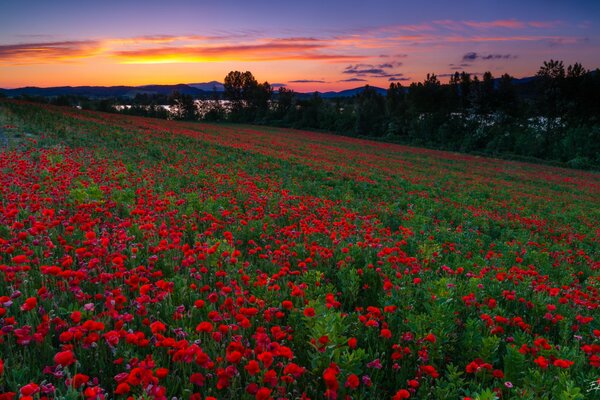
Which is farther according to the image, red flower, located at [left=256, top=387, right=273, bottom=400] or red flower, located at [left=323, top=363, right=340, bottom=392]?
red flower, located at [left=323, top=363, right=340, bottom=392]

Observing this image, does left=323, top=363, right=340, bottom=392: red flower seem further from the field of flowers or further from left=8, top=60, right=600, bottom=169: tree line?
left=8, top=60, right=600, bottom=169: tree line

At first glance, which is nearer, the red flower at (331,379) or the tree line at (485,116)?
the red flower at (331,379)

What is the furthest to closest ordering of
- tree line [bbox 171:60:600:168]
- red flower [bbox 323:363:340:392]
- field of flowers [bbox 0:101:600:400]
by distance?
tree line [bbox 171:60:600:168] → field of flowers [bbox 0:101:600:400] → red flower [bbox 323:363:340:392]

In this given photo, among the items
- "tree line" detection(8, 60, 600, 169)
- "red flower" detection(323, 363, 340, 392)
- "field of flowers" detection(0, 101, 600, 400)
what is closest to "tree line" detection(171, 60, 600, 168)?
"tree line" detection(8, 60, 600, 169)

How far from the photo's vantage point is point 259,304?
3.89 metres

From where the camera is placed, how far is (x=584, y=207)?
19703 mm

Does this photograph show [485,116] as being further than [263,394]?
Yes

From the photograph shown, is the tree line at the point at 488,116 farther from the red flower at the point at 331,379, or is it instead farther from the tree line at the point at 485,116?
the red flower at the point at 331,379

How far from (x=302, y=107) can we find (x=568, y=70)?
45271 millimetres

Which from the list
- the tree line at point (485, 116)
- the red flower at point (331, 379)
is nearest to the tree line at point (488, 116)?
the tree line at point (485, 116)

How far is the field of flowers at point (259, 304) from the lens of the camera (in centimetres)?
294

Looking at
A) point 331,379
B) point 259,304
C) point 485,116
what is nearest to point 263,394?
point 331,379

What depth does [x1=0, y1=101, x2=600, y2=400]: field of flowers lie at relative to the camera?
2.94 metres

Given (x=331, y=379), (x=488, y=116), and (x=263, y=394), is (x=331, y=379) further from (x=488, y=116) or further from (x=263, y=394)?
(x=488, y=116)
